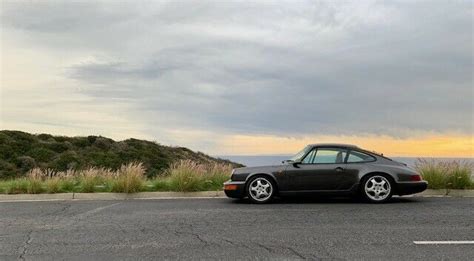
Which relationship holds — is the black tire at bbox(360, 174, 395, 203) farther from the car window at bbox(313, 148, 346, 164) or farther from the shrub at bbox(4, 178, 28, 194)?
the shrub at bbox(4, 178, 28, 194)

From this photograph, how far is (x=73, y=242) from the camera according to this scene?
7980 mm

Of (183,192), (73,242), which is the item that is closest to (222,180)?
(183,192)

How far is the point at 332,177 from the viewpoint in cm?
1199

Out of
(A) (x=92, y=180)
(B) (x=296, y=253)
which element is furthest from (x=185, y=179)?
(B) (x=296, y=253)

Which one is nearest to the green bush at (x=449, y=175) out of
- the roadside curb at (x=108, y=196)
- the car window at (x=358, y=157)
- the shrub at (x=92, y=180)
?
the car window at (x=358, y=157)

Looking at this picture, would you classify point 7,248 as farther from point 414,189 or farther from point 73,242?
point 414,189

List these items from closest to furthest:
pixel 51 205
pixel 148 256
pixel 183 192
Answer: pixel 148 256, pixel 51 205, pixel 183 192

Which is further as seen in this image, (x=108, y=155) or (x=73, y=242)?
(x=108, y=155)

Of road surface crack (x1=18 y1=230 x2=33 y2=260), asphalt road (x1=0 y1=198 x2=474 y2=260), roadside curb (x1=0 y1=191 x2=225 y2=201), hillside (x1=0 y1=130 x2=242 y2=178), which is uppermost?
hillside (x1=0 y1=130 x2=242 y2=178)

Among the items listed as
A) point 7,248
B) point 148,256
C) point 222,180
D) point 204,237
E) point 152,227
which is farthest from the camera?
point 222,180

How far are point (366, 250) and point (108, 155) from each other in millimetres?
40138

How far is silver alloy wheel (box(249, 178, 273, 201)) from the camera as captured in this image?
12.1m

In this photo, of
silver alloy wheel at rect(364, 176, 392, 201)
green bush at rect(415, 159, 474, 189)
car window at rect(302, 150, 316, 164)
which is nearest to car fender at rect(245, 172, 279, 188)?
car window at rect(302, 150, 316, 164)

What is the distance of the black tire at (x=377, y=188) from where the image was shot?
1184cm
